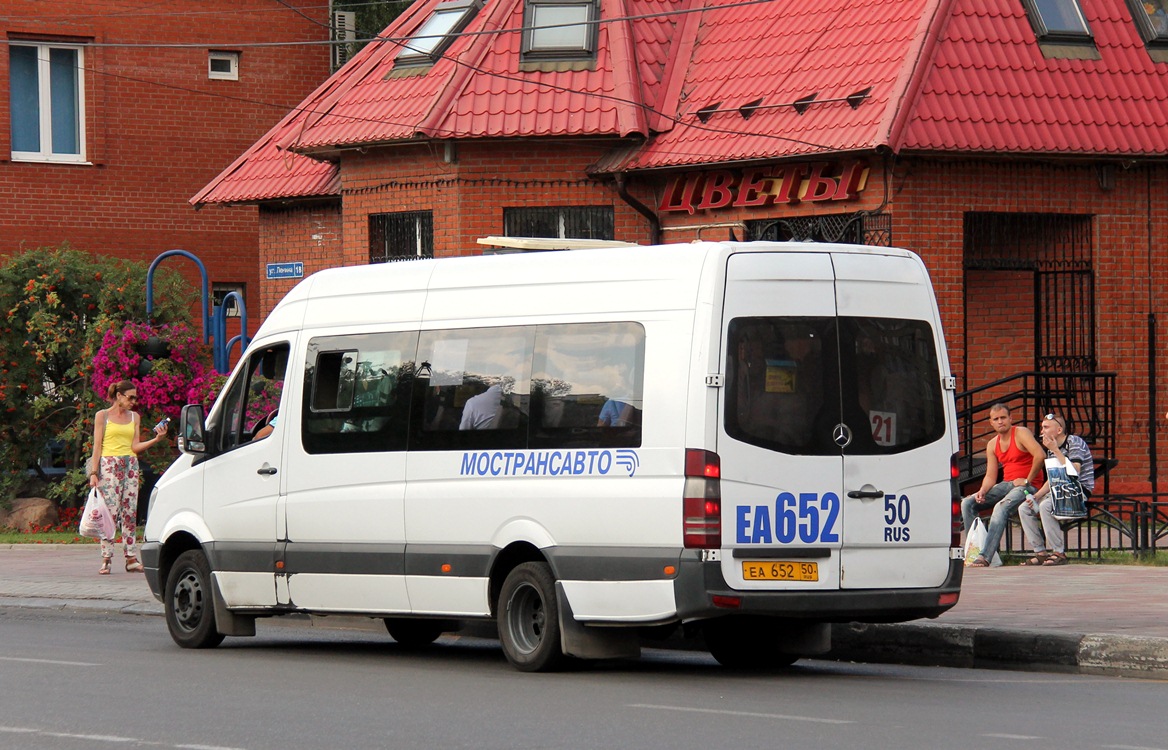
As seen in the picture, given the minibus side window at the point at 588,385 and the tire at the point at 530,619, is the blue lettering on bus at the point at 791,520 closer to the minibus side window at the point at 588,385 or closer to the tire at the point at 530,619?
the minibus side window at the point at 588,385

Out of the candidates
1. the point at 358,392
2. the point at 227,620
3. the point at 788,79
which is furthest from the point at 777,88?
the point at 227,620

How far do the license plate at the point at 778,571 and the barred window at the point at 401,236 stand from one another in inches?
564

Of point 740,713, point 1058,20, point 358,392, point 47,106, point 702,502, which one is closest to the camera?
point 740,713

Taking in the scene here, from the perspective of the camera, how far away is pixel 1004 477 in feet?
58.3

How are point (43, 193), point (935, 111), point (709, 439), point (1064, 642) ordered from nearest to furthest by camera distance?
point (709, 439)
point (1064, 642)
point (935, 111)
point (43, 193)

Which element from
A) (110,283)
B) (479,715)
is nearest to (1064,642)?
(479,715)

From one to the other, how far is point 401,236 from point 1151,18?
955cm

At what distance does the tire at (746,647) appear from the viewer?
11.5m

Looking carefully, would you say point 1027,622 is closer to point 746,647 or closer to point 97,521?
point 746,647

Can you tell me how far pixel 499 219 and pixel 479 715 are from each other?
15.2 m

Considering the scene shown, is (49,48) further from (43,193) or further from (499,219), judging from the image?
(499,219)

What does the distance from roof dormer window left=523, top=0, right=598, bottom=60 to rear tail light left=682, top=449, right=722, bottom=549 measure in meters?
14.7

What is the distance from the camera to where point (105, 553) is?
18312 millimetres

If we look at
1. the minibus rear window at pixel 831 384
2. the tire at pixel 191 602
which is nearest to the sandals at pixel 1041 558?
the minibus rear window at pixel 831 384
